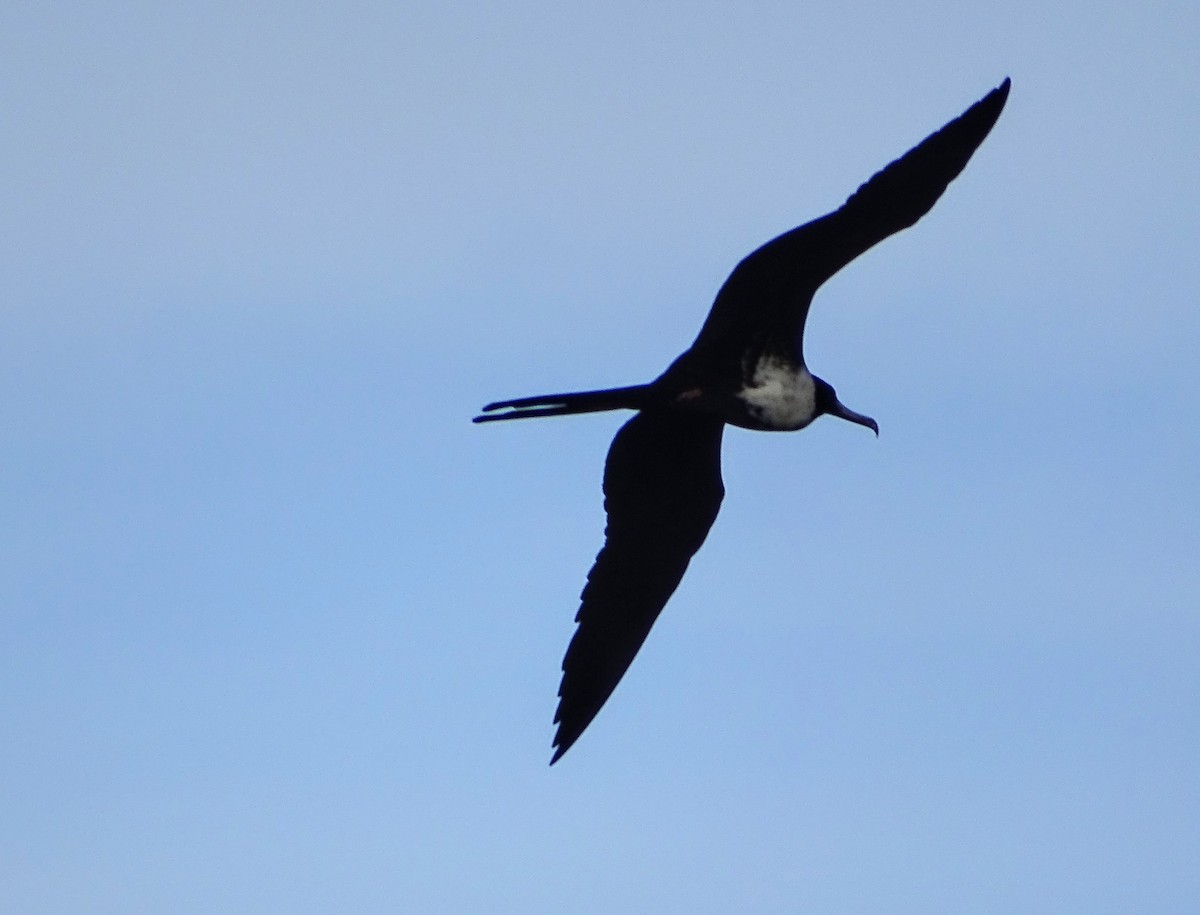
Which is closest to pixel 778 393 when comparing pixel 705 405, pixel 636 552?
pixel 705 405

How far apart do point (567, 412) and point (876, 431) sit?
6.62 feet

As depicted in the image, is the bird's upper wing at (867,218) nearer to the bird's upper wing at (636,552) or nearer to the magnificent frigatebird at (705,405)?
the magnificent frigatebird at (705,405)

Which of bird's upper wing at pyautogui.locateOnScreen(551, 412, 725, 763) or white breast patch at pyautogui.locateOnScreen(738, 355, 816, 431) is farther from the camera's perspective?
bird's upper wing at pyautogui.locateOnScreen(551, 412, 725, 763)

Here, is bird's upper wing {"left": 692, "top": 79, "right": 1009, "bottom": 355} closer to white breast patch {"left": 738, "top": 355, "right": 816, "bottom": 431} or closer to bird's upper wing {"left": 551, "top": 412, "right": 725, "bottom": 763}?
white breast patch {"left": 738, "top": 355, "right": 816, "bottom": 431}

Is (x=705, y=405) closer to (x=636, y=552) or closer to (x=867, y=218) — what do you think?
(x=636, y=552)

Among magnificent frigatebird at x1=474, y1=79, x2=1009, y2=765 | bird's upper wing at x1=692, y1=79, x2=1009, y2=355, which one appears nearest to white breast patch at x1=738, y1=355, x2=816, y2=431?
magnificent frigatebird at x1=474, y1=79, x2=1009, y2=765

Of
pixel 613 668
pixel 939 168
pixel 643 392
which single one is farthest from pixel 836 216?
pixel 613 668

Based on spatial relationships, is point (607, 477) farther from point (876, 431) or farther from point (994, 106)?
point (994, 106)

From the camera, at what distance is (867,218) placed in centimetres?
889

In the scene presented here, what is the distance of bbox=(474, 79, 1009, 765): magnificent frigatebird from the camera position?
29.2 ft

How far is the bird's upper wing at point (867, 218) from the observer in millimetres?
8805

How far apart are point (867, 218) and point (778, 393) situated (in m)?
1.16

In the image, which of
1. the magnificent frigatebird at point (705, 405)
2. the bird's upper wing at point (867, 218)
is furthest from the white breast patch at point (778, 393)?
the bird's upper wing at point (867, 218)

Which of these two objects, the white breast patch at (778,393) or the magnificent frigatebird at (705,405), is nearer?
the magnificent frigatebird at (705,405)
